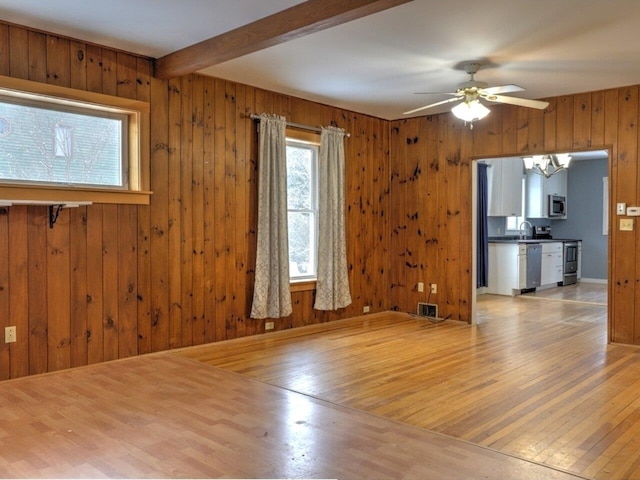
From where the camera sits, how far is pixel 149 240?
175 inches

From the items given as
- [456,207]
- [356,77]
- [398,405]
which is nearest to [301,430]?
[398,405]

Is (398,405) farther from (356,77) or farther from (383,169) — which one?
(383,169)

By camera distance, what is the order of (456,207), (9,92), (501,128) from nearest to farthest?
1. (9,92)
2. (501,128)
3. (456,207)

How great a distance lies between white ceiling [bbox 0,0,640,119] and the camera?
10.9ft

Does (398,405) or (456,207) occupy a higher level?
(456,207)

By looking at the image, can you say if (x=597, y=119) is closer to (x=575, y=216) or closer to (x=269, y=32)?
(x=269, y=32)

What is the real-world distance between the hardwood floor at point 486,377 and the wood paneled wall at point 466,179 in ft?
1.61

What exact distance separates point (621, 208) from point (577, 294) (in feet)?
12.7

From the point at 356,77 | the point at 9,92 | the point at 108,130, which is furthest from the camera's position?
the point at 356,77

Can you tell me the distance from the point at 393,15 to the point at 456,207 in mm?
3193

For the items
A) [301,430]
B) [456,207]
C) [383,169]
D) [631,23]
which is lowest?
[301,430]

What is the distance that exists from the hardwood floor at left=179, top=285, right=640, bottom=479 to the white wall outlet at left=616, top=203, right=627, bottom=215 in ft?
4.12

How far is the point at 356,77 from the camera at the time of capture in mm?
4836

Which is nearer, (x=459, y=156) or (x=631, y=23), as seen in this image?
(x=631, y=23)
